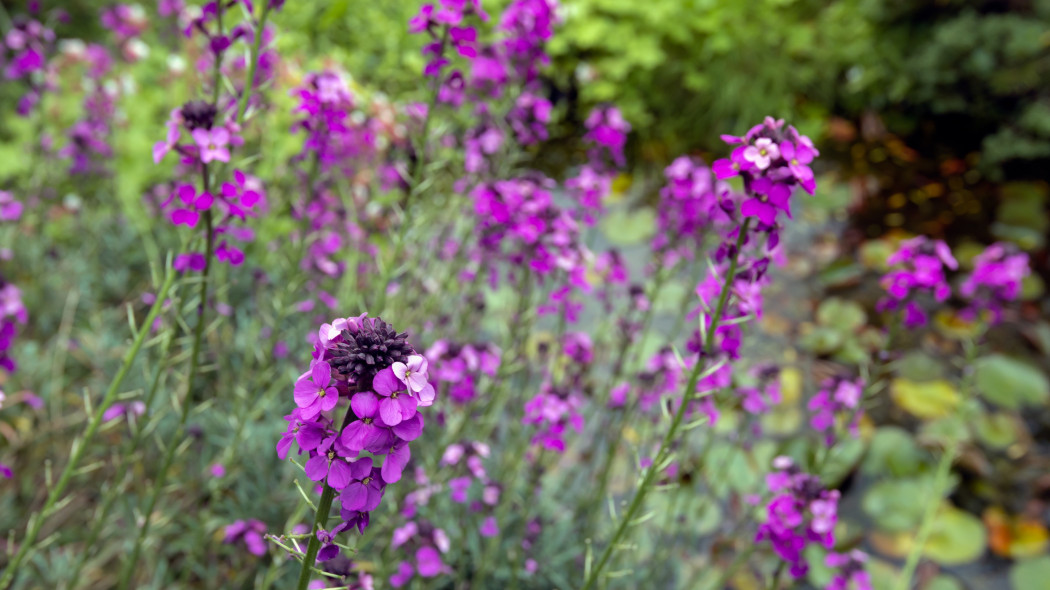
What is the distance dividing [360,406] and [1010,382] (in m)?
5.07

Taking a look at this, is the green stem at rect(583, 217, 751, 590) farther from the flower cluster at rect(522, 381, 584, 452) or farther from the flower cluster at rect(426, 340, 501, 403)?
the flower cluster at rect(426, 340, 501, 403)

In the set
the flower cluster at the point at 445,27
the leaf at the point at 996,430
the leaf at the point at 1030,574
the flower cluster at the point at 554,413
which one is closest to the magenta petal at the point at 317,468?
the flower cluster at the point at 554,413

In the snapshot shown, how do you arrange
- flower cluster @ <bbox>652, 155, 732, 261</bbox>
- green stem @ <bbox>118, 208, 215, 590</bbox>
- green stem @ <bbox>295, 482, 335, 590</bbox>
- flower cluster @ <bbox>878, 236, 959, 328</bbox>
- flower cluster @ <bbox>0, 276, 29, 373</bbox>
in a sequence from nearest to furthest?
green stem @ <bbox>295, 482, 335, 590</bbox>
green stem @ <bbox>118, 208, 215, 590</bbox>
flower cluster @ <bbox>0, 276, 29, 373</bbox>
flower cluster @ <bbox>878, 236, 959, 328</bbox>
flower cluster @ <bbox>652, 155, 732, 261</bbox>

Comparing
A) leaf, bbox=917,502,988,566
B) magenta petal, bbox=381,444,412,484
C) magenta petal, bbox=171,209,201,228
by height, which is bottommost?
leaf, bbox=917,502,988,566

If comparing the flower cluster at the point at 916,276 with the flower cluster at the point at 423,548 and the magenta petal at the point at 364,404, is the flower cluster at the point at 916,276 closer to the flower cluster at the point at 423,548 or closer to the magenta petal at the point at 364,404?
the flower cluster at the point at 423,548

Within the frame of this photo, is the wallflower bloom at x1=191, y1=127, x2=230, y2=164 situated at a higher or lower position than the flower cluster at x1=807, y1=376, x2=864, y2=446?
higher

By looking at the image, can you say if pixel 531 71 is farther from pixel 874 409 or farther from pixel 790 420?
pixel 874 409

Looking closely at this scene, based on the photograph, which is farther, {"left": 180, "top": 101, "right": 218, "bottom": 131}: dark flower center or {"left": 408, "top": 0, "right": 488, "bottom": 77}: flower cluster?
{"left": 408, "top": 0, "right": 488, "bottom": 77}: flower cluster

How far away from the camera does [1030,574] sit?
3.71 metres

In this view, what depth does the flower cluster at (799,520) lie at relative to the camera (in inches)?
85.4

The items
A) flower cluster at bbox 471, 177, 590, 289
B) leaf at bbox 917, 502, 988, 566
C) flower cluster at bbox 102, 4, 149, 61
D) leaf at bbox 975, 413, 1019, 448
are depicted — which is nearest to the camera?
flower cluster at bbox 471, 177, 590, 289

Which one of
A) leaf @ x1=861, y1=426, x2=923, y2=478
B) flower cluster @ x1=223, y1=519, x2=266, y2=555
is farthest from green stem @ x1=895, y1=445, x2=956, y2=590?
flower cluster @ x1=223, y1=519, x2=266, y2=555

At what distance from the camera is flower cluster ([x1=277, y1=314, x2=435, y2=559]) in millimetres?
1090

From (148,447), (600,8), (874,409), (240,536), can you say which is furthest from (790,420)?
(600,8)
